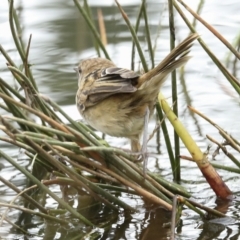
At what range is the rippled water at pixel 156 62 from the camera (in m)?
4.74

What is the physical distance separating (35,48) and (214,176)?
3847 mm

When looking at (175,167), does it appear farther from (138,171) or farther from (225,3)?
(225,3)

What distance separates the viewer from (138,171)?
425cm

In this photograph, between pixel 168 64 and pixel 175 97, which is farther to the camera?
pixel 175 97

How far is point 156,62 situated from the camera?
745 centimetres

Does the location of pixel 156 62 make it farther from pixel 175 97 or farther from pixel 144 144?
pixel 144 144

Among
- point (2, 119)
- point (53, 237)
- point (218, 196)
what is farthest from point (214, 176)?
point (2, 119)

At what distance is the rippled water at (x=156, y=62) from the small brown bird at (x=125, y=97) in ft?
1.87

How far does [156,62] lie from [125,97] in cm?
303

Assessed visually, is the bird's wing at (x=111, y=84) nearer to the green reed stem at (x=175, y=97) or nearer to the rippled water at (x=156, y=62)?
the green reed stem at (x=175, y=97)

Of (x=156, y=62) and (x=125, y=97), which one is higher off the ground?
(x=156, y=62)

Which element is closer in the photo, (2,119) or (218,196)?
(2,119)

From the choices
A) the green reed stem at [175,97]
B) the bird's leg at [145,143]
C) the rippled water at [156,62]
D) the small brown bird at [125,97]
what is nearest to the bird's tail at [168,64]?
the small brown bird at [125,97]

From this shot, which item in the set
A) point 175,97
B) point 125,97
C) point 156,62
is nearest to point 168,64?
point 125,97
